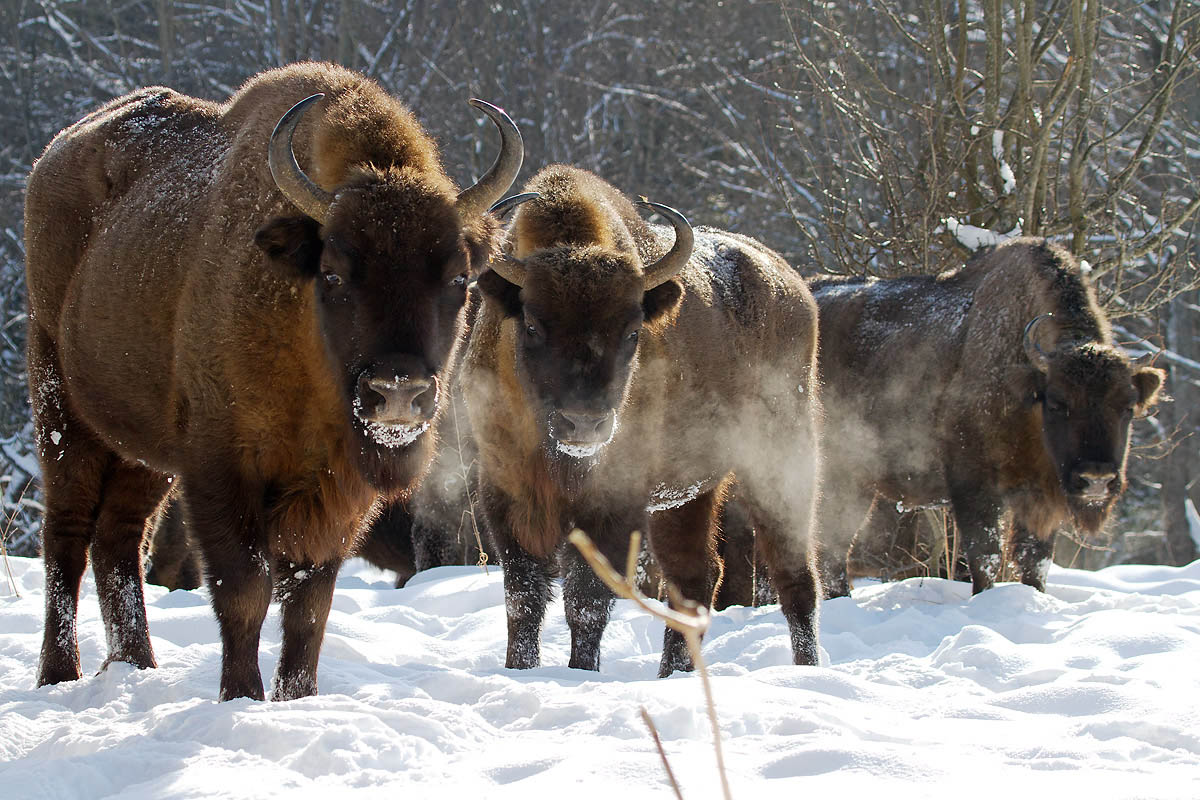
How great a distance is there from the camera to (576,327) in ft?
16.7

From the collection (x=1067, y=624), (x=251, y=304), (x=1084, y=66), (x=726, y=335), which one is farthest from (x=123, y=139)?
(x=1084, y=66)

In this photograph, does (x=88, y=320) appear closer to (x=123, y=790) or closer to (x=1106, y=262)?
(x=123, y=790)

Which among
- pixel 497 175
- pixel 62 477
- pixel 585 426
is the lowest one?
pixel 62 477

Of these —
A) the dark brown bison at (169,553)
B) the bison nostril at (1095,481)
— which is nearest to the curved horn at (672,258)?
the bison nostril at (1095,481)

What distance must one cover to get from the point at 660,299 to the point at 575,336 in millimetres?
629

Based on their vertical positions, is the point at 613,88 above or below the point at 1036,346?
above

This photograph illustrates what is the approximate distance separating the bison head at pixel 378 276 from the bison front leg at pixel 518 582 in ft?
4.63

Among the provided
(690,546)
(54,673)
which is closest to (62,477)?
(54,673)

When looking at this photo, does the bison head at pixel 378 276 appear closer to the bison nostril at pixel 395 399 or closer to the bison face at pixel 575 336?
the bison nostril at pixel 395 399

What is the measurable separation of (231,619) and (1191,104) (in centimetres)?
1869

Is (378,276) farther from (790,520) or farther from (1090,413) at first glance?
(1090,413)

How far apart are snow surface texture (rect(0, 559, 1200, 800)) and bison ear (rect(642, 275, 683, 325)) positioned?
1.60 m

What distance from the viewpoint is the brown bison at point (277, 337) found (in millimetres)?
3973

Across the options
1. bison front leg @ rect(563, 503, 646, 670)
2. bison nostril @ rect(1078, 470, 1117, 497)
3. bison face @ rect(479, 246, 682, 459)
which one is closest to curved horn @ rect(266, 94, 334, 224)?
bison face @ rect(479, 246, 682, 459)
